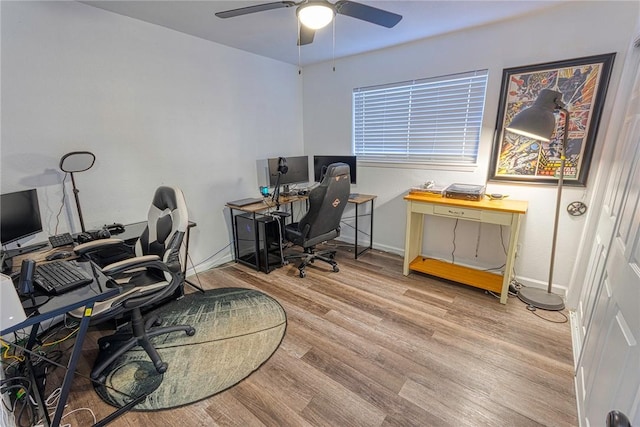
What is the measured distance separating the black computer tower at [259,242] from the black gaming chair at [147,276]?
1095mm

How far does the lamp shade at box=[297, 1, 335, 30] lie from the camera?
5.25 feet

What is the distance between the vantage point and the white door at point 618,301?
99 cm

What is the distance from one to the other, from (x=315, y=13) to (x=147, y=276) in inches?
78.1

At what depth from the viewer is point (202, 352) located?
197 centimetres

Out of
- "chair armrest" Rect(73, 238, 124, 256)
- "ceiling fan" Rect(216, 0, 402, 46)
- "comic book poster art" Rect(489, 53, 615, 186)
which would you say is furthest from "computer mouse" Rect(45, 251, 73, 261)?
"comic book poster art" Rect(489, 53, 615, 186)

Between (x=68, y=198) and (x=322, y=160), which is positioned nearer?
(x=68, y=198)

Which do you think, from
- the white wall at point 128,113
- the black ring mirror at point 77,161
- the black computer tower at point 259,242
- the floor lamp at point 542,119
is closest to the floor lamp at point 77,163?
the black ring mirror at point 77,161

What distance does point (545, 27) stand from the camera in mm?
2291

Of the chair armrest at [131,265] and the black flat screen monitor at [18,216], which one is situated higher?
the black flat screen monitor at [18,216]

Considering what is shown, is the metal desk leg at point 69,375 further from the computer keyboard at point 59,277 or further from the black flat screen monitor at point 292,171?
the black flat screen monitor at point 292,171

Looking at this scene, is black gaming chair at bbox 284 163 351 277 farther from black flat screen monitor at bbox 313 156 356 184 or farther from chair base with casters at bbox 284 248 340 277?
black flat screen monitor at bbox 313 156 356 184

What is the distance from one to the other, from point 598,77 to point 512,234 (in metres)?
1.31

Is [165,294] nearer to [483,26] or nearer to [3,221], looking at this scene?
[3,221]

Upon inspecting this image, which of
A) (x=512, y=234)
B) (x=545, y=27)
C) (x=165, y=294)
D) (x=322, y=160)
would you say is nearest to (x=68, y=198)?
(x=165, y=294)
